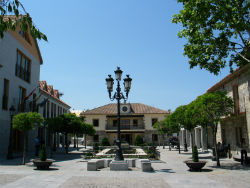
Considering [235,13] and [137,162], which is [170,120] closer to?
[137,162]

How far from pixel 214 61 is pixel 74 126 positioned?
1403 centimetres

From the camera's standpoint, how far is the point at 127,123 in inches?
1772

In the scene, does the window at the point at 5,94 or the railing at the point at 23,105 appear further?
the railing at the point at 23,105

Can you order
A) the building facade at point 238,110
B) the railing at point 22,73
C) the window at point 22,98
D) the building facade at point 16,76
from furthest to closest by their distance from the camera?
the window at point 22,98, the railing at point 22,73, the building facade at point 16,76, the building facade at point 238,110

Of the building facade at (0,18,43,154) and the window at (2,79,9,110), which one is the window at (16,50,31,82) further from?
the window at (2,79,9,110)

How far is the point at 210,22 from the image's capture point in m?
13.1

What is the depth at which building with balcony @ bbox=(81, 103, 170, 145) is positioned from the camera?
145ft

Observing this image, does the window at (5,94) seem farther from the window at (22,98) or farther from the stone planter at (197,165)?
the stone planter at (197,165)

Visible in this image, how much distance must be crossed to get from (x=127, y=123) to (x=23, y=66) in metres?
25.8

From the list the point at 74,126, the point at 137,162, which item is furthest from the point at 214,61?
the point at 74,126

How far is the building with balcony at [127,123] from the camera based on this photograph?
44.2m

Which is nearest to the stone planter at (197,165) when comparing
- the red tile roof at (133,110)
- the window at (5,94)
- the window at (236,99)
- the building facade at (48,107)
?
the window at (236,99)

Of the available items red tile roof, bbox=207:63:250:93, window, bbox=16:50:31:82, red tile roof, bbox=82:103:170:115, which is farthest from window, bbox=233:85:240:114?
red tile roof, bbox=82:103:170:115

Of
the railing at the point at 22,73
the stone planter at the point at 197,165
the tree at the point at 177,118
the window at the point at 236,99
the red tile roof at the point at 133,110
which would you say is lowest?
the stone planter at the point at 197,165
